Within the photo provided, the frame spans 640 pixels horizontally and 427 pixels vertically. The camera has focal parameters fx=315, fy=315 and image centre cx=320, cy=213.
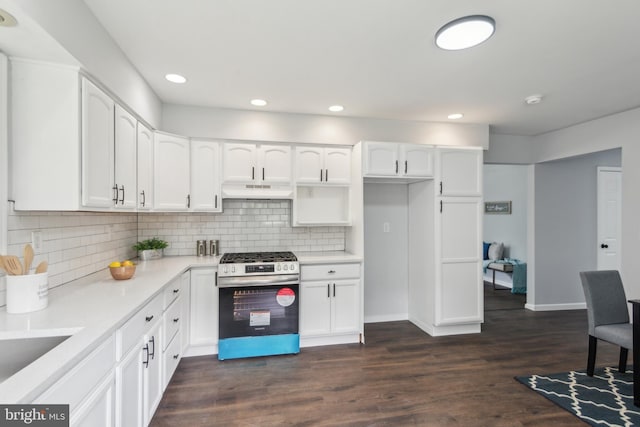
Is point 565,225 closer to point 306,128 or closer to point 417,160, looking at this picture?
point 417,160

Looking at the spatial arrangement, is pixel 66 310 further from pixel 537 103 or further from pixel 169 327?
pixel 537 103

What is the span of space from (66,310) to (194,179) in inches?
77.5

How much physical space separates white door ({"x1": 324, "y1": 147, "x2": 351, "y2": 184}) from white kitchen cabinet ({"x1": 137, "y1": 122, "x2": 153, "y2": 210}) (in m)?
1.81

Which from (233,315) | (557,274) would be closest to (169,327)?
(233,315)

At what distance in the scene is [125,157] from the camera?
236cm

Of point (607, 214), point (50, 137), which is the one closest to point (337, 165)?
point (50, 137)

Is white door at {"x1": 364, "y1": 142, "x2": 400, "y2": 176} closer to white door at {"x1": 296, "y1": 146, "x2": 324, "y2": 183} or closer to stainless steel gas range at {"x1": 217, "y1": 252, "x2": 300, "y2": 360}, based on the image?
white door at {"x1": 296, "y1": 146, "x2": 324, "y2": 183}

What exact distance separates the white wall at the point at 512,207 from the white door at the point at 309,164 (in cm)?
445

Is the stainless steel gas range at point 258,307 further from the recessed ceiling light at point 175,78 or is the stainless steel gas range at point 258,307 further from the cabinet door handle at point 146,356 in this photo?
the recessed ceiling light at point 175,78

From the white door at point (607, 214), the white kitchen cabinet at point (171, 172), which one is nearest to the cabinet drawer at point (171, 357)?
the white kitchen cabinet at point (171, 172)

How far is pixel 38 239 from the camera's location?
1.87 meters

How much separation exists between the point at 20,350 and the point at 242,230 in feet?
8.08

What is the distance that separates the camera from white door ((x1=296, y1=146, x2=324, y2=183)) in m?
3.59

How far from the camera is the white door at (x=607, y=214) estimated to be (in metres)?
4.85
